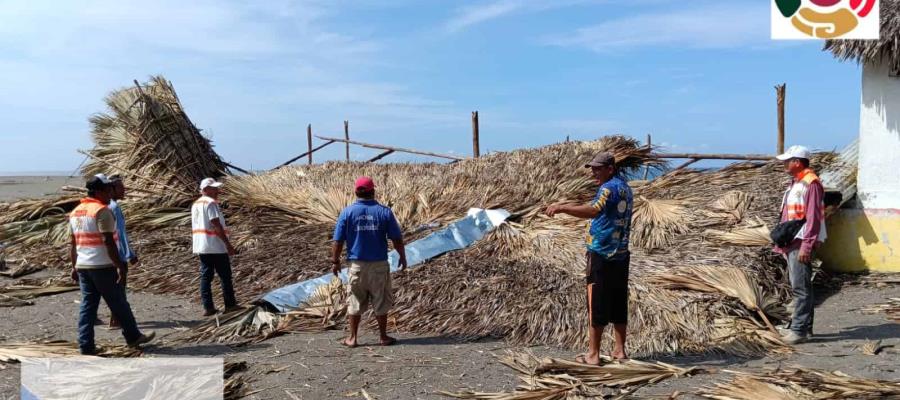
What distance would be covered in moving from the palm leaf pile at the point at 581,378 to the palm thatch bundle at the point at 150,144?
8.18 metres

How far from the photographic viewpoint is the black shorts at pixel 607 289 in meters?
5.12

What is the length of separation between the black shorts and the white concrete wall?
16.0 ft

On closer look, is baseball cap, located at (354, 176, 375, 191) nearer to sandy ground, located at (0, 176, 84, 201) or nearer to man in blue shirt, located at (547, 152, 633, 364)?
man in blue shirt, located at (547, 152, 633, 364)

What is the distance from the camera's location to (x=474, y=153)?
48.5 ft

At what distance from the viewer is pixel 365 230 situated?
605 centimetres

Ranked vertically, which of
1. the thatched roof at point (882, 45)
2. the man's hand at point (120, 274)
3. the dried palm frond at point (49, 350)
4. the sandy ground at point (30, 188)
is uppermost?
the thatched roof at point (882, 45)

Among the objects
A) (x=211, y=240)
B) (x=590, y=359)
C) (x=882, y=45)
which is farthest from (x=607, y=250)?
(x=882, y=45)

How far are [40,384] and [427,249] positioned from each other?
4.02 m

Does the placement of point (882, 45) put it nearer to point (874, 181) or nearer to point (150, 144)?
point (874, 181)

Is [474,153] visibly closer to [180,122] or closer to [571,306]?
[180,122]

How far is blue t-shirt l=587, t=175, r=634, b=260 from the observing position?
502 centimetres

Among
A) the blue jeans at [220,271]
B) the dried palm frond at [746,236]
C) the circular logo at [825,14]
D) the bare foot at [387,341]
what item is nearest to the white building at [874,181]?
the circular logo at [825,14]

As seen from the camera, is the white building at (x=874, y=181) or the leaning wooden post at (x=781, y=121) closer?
the white building at (x=874, y=181)

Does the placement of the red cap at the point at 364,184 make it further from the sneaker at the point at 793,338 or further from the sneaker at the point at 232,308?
the sneaker at the point at 793,338
